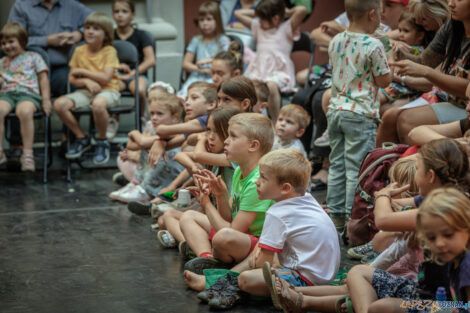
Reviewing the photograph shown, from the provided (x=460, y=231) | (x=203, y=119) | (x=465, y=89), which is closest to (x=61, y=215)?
(x=203, y=119)

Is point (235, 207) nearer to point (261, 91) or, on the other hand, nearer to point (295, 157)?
point (295, 157)

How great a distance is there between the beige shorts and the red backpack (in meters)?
3.00

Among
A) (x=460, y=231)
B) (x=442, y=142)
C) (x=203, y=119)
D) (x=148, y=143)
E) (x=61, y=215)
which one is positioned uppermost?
(x=442, y=142)

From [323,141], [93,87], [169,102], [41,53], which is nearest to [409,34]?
[323,141]

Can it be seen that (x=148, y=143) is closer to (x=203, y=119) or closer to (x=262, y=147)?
(x=203, y=119)

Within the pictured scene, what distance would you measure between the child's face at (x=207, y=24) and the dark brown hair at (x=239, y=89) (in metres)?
2.47

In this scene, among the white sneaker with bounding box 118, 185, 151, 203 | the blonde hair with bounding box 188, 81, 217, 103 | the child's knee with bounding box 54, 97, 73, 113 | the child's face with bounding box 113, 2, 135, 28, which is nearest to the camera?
the blonde hair with bounding box 188, 81, 217, 103

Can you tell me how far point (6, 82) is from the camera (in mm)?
5562

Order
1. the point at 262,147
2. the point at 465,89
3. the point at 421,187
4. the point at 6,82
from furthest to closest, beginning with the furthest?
the point at 6,82
the point at 465,89
the point at 262,147
the point at 421,187

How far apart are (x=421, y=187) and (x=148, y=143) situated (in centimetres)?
256

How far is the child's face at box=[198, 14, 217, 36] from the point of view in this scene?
6008mm

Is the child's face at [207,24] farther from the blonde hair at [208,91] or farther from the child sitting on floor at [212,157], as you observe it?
the child sitting on floor at [212,157]

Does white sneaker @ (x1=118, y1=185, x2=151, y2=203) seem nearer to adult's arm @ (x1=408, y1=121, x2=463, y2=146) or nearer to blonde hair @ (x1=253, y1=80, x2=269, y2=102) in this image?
blonde hair @ (x1=253, y1=80, x2=269, y2=102)

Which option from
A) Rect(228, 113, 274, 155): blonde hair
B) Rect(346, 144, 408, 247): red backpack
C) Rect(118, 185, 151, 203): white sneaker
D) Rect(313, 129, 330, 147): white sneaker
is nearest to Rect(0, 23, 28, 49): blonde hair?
Rect(118, 185, 151, 203): white sneaker
